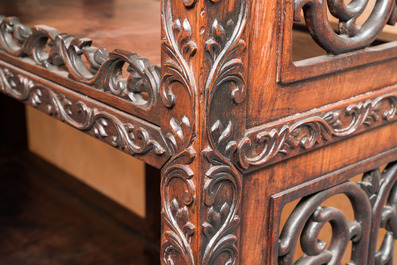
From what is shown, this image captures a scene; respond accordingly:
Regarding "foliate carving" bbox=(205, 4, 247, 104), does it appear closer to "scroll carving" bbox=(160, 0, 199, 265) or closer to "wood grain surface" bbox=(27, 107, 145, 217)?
"scroll carving" bbox=(160, 0, 199, 265)

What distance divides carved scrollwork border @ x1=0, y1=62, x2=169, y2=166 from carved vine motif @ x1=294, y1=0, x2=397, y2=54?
0.52 feet

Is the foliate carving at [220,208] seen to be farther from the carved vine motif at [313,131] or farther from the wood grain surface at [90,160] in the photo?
the wood grain surface at [90,160]

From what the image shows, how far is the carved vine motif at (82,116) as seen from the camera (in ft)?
1.78

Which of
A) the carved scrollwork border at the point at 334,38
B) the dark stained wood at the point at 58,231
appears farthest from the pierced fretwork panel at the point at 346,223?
the dark stained wood at the point at 58,231

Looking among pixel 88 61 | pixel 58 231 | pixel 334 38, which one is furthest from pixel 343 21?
pixel 58 231

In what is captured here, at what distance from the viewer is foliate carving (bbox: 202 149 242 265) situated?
484mm

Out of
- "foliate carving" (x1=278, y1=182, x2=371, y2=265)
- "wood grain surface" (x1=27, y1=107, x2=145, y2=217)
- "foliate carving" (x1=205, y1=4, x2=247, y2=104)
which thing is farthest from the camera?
"wood grain surface" (x1=27, y1=107, x2=145, y2=217)

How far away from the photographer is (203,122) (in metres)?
0.47

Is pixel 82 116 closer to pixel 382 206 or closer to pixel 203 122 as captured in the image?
pixel 203 122

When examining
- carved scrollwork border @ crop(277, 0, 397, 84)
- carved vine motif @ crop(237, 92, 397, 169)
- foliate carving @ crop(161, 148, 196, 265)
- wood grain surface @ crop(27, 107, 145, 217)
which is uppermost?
carved scrollwork border @ crop(277, 0, 397, 84)

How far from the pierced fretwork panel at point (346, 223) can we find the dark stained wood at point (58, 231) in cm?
74

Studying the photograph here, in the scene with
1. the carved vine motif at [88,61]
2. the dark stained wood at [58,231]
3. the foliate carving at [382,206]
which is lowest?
the dark stained wood at [58,231]

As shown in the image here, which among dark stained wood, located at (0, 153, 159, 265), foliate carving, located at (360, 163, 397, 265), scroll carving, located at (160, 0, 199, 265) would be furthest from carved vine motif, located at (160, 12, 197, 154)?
dark stained wood, located at (0, 153, 159, 265)

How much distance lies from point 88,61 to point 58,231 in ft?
3.06
